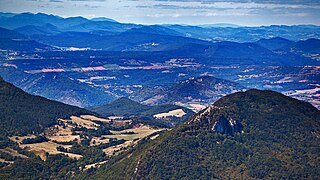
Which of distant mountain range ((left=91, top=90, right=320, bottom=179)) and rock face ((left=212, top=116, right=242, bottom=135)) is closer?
distant mountain range ((left=91, top=90, right=320, bottom=179))

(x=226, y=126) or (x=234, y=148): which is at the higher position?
(x=226, y=126)

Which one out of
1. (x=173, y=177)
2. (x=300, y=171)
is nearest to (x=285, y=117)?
(x=300, y=171)

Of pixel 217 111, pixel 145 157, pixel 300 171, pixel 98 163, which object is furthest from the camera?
pixel 98 163

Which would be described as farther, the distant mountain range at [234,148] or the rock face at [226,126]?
the rock face at [226,126]

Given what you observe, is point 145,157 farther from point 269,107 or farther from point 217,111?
point 269,107

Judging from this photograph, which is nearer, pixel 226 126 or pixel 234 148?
pixel 234 148
